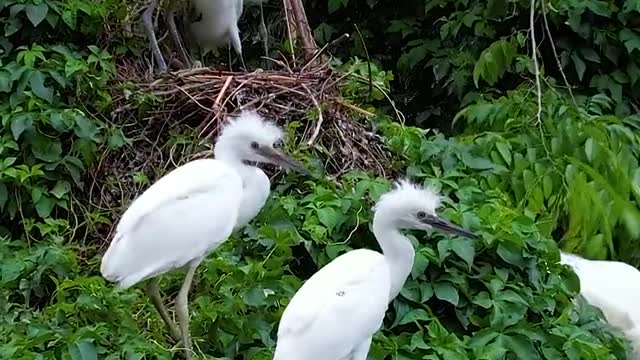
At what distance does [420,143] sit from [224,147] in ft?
4.73

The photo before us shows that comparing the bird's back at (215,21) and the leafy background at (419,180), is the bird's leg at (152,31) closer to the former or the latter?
the leafy background at (419,180)

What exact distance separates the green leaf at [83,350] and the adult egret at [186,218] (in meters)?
0.17

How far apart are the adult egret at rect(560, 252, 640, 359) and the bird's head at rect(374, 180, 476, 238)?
103cm

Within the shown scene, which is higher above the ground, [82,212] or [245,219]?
[245,219]

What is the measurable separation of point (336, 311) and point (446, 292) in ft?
2.82

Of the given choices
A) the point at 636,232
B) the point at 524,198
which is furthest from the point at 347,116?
the point at 636,232

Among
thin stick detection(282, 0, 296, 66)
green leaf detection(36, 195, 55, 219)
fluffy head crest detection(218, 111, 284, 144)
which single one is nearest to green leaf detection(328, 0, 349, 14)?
thin stick detection(282, 0, 296, 66)

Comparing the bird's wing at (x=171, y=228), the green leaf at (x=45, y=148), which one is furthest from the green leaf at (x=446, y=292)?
the green leaf at (x=45, y=148)

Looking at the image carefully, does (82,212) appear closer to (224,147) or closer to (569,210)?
(224,147)

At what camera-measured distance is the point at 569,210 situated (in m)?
4.55

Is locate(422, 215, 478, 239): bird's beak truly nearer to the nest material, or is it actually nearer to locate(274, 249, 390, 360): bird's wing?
locate(274, 249, 390, 360): bird's wing

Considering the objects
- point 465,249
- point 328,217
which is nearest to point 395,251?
point 465,249

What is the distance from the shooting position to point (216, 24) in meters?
5.46

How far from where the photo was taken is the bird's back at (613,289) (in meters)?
4.15
